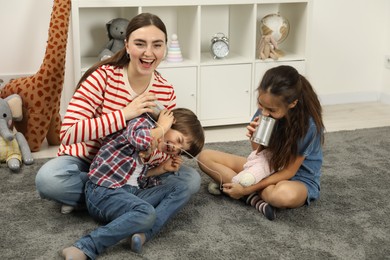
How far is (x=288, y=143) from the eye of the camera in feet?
6.06

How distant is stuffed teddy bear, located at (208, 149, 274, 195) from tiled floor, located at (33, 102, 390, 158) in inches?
29.8

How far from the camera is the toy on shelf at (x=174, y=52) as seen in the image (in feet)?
9.07

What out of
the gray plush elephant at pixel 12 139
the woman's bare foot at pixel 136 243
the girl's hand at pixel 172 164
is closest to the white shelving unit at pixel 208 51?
the gray plush elephant at pixel 12 139

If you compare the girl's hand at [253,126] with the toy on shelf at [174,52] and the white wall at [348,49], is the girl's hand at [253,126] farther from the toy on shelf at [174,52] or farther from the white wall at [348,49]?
the white wall at [348,49]

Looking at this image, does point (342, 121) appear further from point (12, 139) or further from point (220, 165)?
point (12, 139)

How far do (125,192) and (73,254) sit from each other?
0.25m

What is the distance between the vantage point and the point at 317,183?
1989 millimetres

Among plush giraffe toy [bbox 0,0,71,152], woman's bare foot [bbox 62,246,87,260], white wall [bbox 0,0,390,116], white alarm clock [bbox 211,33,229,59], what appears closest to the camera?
woman's bare foot [bbox 62,246,87,260]

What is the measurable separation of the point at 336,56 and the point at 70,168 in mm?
2046

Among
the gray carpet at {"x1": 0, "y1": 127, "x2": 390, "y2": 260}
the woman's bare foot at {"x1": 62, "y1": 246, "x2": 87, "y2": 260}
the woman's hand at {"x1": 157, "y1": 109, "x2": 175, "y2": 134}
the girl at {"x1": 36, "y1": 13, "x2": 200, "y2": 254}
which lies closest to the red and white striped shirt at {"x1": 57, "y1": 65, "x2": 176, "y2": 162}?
the girl at {"x1": 36, "y1": 13, "x2": 200, "y2": 254}

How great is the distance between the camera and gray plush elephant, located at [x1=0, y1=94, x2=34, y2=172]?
232 centimetres

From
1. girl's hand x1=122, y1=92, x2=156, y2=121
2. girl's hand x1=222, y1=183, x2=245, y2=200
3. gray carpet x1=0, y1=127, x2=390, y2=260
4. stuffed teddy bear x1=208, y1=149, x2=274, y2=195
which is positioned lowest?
gray carpet x1=0, y1=127, x2=390, y2=260

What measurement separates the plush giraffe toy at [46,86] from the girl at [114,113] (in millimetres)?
670

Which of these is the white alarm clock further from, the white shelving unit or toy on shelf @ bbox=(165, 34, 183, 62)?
toy on shelf @ bbox=(165, 34, 183, 62)
